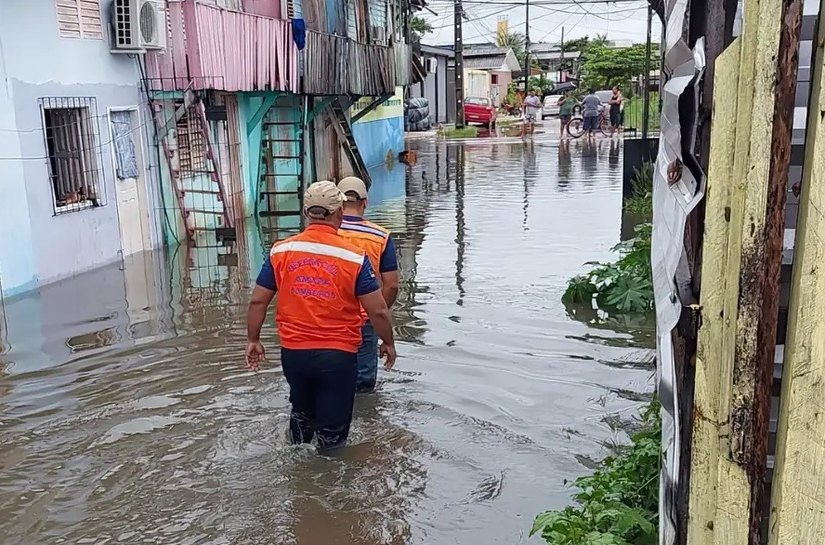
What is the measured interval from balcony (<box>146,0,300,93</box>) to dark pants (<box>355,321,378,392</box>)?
7.96m

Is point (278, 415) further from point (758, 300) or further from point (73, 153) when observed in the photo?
point (73, 153)

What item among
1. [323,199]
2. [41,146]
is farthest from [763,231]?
[41,146]

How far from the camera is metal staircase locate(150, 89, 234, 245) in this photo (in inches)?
512

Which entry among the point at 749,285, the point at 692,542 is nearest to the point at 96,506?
the point at 692,542

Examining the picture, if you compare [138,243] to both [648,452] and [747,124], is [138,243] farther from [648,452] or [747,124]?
[747,124]

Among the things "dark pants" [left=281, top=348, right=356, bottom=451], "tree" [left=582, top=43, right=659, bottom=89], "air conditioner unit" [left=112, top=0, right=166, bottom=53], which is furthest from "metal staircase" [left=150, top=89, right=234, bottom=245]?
"tree" [left=582, top=43, right=659, bottom=89]

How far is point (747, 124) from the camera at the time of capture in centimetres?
172

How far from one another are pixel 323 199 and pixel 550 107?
4948cm

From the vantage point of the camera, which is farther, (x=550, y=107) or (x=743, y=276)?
(x=550, y=107)

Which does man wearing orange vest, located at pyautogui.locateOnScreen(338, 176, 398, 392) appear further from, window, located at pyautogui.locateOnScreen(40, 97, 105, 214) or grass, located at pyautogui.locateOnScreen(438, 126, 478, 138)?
grass, located at pyautogui.locateOnScreen(438, 126, 478, 138)

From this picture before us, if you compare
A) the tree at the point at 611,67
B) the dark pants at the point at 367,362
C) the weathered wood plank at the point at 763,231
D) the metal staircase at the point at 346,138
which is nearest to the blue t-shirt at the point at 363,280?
the dark pants at the point at 367,362

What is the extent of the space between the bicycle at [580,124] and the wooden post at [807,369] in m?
32.2

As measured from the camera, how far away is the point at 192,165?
1430 centimetres

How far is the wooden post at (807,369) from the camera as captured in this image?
167 cm
